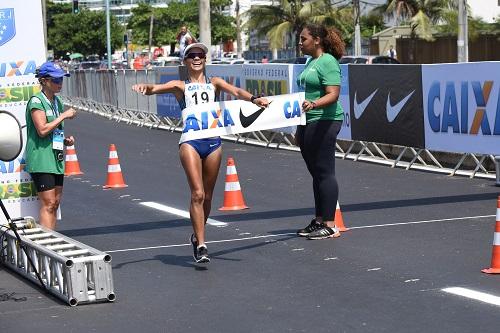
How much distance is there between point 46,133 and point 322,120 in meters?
2.65

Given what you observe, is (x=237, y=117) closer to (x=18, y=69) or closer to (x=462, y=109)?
(x=18, y=69)

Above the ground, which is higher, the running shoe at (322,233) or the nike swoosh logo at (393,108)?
the nike swoosh logo at (393,108)

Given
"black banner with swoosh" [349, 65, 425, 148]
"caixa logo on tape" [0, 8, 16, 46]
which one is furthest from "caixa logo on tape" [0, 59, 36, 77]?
"black banner with swoosh" [349, 65, 425, 148]

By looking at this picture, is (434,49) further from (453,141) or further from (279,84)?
(453,141)

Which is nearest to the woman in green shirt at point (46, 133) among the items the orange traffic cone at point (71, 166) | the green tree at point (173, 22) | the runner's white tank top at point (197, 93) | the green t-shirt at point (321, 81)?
the runner's white tank top at point (197, 93)

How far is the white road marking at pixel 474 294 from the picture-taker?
7.67 meters

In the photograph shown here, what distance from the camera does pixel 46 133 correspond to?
958 centimetres

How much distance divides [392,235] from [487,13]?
60.7m

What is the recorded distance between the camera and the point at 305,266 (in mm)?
9344

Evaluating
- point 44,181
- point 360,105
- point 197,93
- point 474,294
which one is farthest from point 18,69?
point 360,105

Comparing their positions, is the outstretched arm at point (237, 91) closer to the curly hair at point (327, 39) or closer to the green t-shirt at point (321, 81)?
the green t-shirt at point (321, 81)

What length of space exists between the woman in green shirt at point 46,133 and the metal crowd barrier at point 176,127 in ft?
24.9

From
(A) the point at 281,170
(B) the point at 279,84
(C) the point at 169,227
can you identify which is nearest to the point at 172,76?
(B) the point at 279,84

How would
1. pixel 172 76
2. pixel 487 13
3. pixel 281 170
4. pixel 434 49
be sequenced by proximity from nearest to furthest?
pixel 281 170
pixel 172 76
pixel 434 49
pixel 487 13
